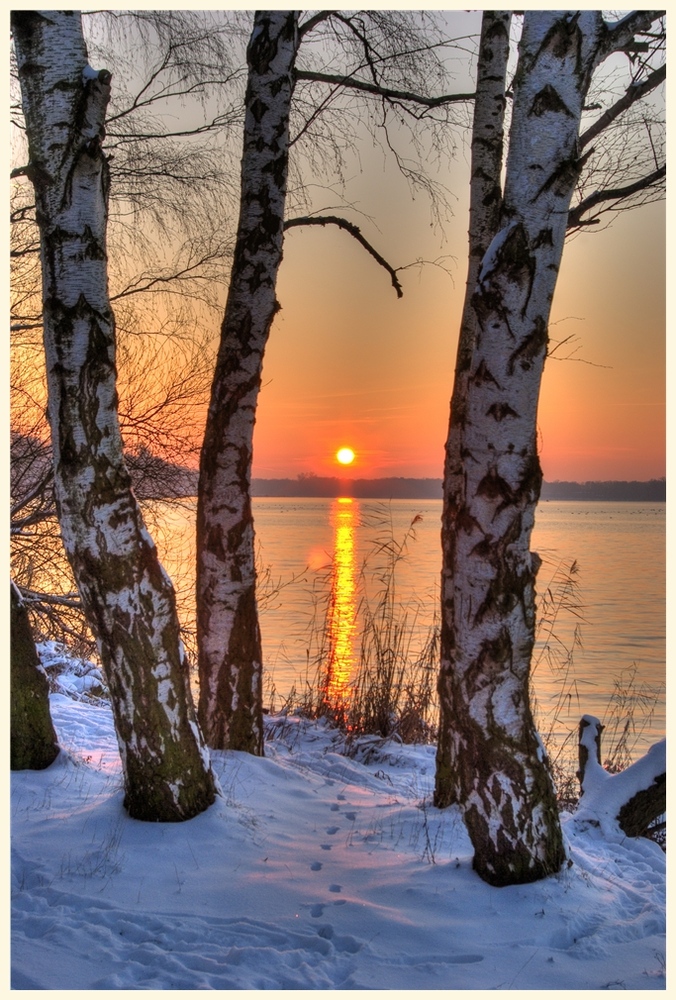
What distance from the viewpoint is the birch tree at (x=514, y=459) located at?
320 cm

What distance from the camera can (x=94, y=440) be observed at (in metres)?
3.66

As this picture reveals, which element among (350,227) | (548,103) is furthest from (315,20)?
(548,103)

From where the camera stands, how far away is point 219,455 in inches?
199

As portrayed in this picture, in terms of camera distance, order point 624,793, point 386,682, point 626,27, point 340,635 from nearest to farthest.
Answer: point 626,27 < point 624,793 < point 386,682 < point 340,635

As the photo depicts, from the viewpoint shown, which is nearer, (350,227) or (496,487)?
(496,487)

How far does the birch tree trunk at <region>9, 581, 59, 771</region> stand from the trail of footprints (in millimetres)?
1755

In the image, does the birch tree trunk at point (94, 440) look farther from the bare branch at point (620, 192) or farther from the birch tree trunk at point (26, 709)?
the bare branch at point (620, 192)

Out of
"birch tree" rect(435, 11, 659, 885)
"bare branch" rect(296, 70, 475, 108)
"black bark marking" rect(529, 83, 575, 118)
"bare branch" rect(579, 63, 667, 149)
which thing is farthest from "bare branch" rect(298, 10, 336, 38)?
"black bark marking" rect(529, 83, 575, 118)

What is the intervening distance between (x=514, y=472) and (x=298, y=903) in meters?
2.07

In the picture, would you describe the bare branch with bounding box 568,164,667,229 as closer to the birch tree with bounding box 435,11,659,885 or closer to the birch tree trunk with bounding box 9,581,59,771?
the birch tree with bounding box 435,11,659,885

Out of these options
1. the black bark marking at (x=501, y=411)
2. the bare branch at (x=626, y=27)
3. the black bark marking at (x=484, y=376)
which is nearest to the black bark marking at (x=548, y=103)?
the bare branch at (x=626, y=27)

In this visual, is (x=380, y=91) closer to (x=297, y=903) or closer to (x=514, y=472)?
(x=514, y=472)

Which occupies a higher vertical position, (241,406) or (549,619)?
(241,406)

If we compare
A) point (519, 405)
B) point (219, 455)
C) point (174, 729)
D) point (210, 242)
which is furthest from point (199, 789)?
point (210, 242)
